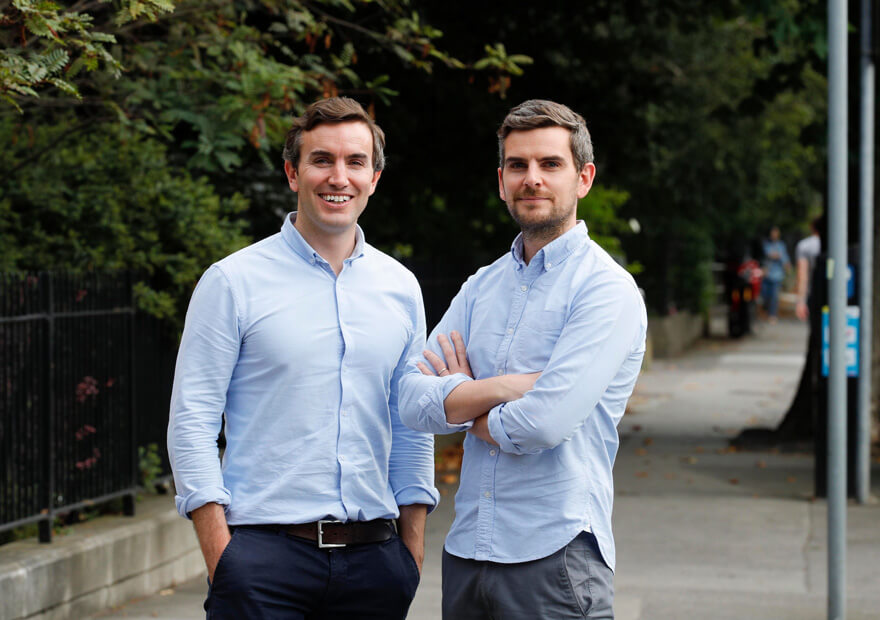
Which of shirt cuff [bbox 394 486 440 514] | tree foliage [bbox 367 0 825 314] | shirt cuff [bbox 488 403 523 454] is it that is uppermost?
tree foliage [bbox 367 0 825 314]

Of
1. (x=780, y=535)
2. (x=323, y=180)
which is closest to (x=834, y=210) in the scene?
(x=780, y=535)

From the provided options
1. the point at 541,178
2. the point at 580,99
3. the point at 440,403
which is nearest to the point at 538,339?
the point at 440,403

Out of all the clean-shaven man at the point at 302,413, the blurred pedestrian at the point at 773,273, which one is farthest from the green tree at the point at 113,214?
the blurred pedestrian at the point at 773,273

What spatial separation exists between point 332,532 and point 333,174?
2.87 feet

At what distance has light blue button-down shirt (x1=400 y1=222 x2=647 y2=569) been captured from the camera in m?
3.07

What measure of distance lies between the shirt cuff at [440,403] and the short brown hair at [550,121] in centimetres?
60

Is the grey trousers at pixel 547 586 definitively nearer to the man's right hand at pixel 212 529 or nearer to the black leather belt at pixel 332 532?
the black leather belt at pixel 332 532

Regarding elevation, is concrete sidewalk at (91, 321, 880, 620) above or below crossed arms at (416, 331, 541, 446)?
below

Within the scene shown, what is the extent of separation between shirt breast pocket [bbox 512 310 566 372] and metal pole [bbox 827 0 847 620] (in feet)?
11.2

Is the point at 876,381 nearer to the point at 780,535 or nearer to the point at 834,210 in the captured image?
the point at 780,535

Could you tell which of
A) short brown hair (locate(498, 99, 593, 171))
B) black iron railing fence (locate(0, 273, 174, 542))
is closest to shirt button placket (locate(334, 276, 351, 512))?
short brown hair (locate(498, 99, 593, 171))

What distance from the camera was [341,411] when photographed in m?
3.25

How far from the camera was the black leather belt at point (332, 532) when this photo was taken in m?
3.19

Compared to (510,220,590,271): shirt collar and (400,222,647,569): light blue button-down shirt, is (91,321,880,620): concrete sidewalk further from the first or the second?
(510,220,590,271): shirt collar
